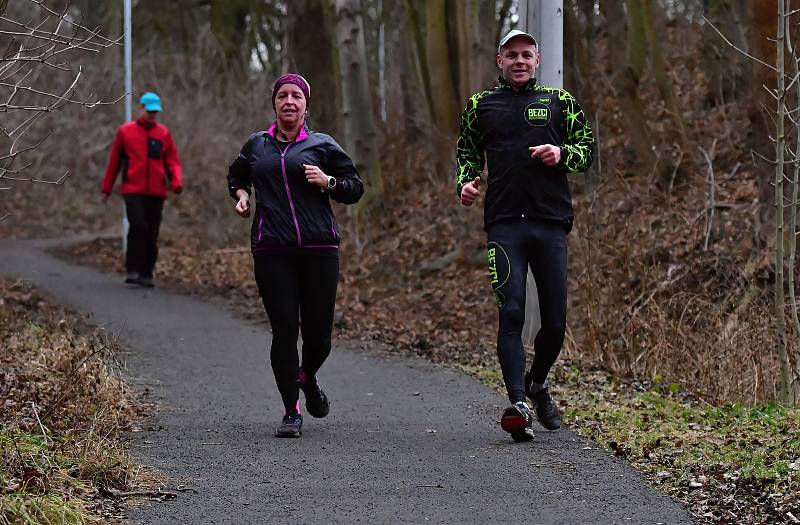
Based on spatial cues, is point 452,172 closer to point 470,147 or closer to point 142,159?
point 142,159

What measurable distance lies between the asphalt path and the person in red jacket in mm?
4337

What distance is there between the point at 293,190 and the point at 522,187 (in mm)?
1331

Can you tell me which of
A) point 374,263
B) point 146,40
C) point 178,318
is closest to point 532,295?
point 178,318

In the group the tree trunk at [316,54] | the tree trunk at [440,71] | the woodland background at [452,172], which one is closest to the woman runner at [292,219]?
the woodland background at [452,172]

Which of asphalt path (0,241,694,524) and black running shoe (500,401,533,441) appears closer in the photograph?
asphalt path (0,241,694,524)

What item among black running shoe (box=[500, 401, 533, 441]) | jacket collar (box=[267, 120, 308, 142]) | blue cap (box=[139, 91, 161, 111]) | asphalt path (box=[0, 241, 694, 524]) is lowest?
asphalt path (box=[0, 241, 694, 524])

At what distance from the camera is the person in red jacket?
16.0 metres

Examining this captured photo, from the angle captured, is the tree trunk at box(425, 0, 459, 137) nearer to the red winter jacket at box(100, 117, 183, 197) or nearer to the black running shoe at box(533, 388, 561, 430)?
the red winter jacket at box(100, 117, 183, 197)

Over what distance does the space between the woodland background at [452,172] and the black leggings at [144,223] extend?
109cm

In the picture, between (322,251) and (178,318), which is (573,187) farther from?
(322,251)

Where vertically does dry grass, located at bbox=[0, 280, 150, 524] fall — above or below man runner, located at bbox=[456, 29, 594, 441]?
below

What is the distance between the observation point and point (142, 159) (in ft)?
52.5

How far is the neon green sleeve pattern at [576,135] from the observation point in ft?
24.3

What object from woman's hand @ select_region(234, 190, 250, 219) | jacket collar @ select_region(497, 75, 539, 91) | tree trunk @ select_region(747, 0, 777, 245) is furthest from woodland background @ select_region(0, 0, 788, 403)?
jacket collar @ select_region(497, 75, 539, 91)
